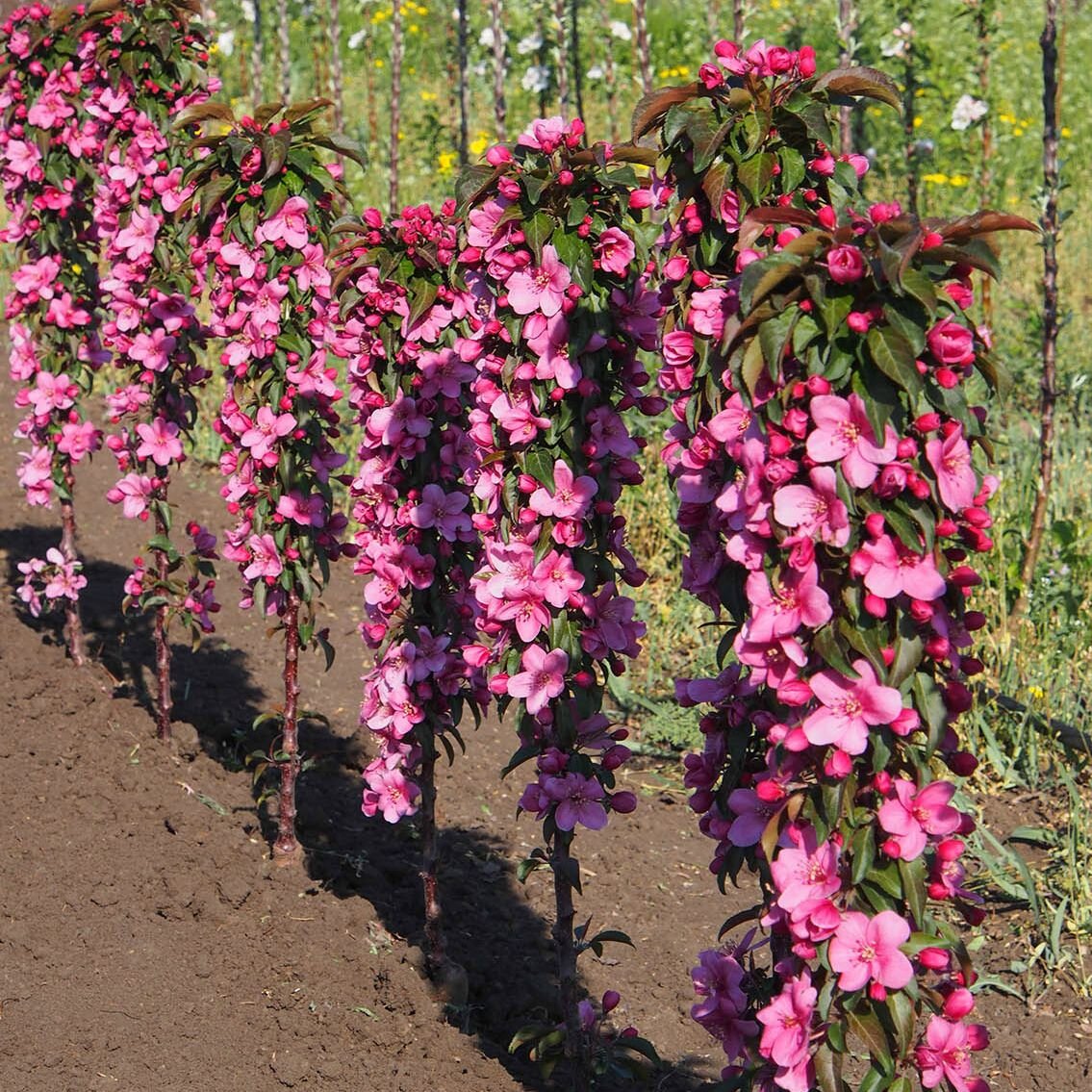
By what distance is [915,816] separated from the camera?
2.03 m

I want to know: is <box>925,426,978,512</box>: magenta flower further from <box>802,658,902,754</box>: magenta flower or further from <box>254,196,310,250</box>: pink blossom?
<box>254,196,310,250</box>: pink blossom

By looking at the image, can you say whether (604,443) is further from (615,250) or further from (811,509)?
(811,509)

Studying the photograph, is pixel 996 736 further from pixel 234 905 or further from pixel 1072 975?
pixel 234 905

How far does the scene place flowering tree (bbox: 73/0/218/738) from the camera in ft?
13.0

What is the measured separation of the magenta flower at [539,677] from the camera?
268 centimetres

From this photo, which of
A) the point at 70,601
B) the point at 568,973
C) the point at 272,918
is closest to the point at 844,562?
the point at 568,973

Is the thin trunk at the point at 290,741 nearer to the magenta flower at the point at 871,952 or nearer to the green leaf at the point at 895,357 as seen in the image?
the magenta flower at the point at 871,952

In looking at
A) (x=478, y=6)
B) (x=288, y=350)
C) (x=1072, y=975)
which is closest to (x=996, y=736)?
(x=1072, y=975)

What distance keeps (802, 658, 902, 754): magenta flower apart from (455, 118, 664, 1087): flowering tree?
78 cm

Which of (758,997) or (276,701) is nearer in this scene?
(758,997)

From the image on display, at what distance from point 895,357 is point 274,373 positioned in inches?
80.5

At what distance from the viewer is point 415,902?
389 centimetres

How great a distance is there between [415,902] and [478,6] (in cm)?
1367

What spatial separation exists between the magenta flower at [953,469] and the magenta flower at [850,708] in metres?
0.26
